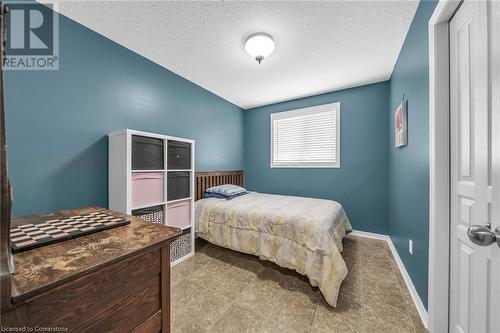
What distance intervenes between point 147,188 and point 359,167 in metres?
3.18

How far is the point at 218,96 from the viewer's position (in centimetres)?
358

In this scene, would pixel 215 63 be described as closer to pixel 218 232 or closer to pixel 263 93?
pixel 263 93

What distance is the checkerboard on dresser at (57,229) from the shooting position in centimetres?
73

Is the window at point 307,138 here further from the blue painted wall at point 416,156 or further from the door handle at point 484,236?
the door handle at point 484,236

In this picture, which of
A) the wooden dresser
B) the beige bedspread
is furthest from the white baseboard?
the wooden dresser

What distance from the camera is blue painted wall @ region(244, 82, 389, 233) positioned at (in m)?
3.00

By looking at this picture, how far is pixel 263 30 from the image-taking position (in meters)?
1.91

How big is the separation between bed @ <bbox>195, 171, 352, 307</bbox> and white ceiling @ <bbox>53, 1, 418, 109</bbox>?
191cm

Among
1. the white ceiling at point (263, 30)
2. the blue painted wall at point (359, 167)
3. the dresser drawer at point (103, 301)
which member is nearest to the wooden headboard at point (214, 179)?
the blue painted wall at point (359, 167)

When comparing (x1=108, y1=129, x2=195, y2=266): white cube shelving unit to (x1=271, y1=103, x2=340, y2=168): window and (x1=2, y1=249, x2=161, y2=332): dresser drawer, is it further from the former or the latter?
(x1=271, y1=103, x2=340, y2=168): window

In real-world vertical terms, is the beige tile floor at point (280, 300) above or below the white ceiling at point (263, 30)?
below

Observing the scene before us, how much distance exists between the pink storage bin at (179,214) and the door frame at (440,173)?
7.77ft
